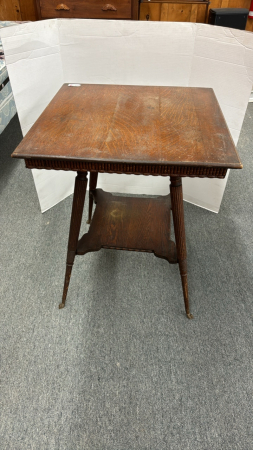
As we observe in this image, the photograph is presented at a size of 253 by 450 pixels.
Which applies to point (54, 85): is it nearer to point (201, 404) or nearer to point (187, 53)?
point (187, 53)

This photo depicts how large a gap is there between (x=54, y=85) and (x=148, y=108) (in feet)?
1.92

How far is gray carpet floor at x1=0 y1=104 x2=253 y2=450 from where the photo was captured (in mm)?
922

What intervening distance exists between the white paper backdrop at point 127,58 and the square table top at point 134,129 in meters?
0.22

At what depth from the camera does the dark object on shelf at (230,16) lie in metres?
2.37

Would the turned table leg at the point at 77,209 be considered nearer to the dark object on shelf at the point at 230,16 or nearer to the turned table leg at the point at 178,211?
the turned table leg at the point at 178,211

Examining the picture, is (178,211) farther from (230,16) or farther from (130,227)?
(230,16)

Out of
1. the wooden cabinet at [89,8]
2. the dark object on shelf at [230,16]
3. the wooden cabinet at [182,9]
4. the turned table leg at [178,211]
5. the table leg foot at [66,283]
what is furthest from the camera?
the wooden cabinet at [182,9]

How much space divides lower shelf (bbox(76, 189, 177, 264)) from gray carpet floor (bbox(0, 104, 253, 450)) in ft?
0.67

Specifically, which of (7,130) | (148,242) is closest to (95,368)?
(148,242)

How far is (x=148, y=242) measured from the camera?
3.93 ft

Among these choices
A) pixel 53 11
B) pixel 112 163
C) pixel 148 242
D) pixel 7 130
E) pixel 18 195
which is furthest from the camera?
pixel 7 130

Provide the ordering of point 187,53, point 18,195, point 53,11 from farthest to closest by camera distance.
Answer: point 53,11 → point 18,195 → point 187,53

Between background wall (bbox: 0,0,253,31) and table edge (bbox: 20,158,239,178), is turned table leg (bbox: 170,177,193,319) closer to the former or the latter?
table edge (bbox: 20,158,239,178)

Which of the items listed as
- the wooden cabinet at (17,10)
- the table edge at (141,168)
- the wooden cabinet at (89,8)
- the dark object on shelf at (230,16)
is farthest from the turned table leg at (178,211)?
the wooden cabinet at (17,10)
